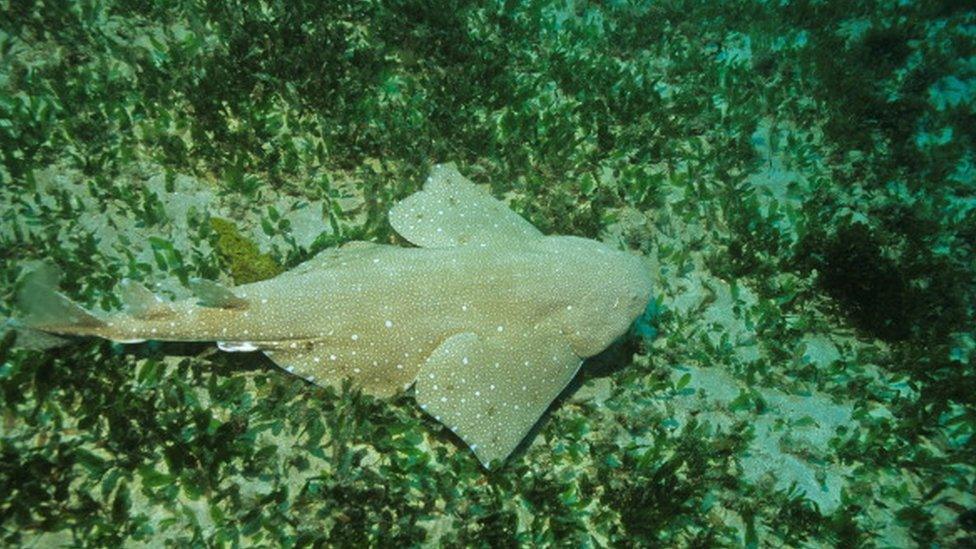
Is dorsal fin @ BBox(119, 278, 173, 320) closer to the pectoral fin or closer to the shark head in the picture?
the pectoral fin

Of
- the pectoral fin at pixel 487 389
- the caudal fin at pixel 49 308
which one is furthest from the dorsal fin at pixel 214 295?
the pectoral fin at pixel 487 389

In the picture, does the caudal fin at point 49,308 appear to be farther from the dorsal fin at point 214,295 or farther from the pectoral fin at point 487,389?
the pectoral fin at point 487,389

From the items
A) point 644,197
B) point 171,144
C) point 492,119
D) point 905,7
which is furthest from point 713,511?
point 905,7

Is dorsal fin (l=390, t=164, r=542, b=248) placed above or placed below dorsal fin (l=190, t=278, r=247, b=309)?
above

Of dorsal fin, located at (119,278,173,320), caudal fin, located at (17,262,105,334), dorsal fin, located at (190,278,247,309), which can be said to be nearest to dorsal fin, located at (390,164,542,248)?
dorsal fin, located at (190,278,247,309)

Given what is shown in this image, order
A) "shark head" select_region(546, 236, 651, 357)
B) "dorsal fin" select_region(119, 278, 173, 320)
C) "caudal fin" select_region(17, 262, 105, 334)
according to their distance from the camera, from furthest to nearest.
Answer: "shark head" select_region(546, 236, 651, 357) → "dorsal fin" select_region(119, 278, 173, 320) → "caudal fin" select_region(17, 262, 105, 334)
